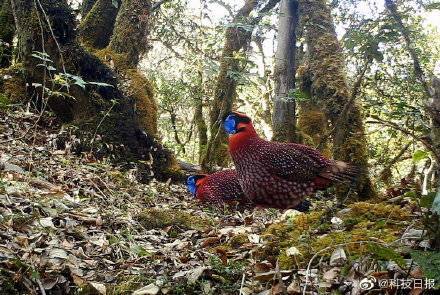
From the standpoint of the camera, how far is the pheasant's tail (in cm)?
433

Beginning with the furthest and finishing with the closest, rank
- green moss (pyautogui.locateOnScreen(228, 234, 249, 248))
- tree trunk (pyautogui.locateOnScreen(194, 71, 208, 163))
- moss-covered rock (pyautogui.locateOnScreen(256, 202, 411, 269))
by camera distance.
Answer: tree trunk (pyautogui.locateOnScreen(194, 71, 208, 163)) → green moss (pyautogui.locateOnScreen(228, 234, 249, 248)) → moss-covered rock (pyautogui.locateOnScreen(256, 202, 411, 269))

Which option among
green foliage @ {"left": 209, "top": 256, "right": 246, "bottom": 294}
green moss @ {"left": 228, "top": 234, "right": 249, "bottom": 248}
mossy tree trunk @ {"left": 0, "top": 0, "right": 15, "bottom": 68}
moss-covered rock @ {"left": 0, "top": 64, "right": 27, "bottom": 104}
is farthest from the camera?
mossy tree trunk @ {"left": 0, "top": 0, "right": 15, "bottom": 68}

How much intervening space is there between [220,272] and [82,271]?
774 mm

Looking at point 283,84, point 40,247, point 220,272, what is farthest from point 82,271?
point 283,84

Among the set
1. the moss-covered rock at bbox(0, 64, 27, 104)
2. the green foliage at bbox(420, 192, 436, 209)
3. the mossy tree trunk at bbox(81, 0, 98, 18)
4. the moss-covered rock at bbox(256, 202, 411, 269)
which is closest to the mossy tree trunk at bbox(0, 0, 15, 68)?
the moss-covered rock at bbox(0, 64, 27, 104)

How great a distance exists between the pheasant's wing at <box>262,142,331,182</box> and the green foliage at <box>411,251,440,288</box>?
8.06 feet

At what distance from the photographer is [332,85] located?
222 inches

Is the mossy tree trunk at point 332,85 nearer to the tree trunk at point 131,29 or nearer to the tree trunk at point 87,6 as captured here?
the tree trunk at point 131,29

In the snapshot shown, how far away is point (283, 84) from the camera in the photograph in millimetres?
7375

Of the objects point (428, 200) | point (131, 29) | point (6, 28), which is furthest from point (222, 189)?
point (6, 28)

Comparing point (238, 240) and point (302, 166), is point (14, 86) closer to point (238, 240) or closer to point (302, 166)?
point (302, 166)

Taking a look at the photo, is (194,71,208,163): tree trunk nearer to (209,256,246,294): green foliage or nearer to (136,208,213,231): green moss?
(136,208,213,231): green moss

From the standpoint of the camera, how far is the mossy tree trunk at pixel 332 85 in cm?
511

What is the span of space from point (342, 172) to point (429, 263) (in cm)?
274
